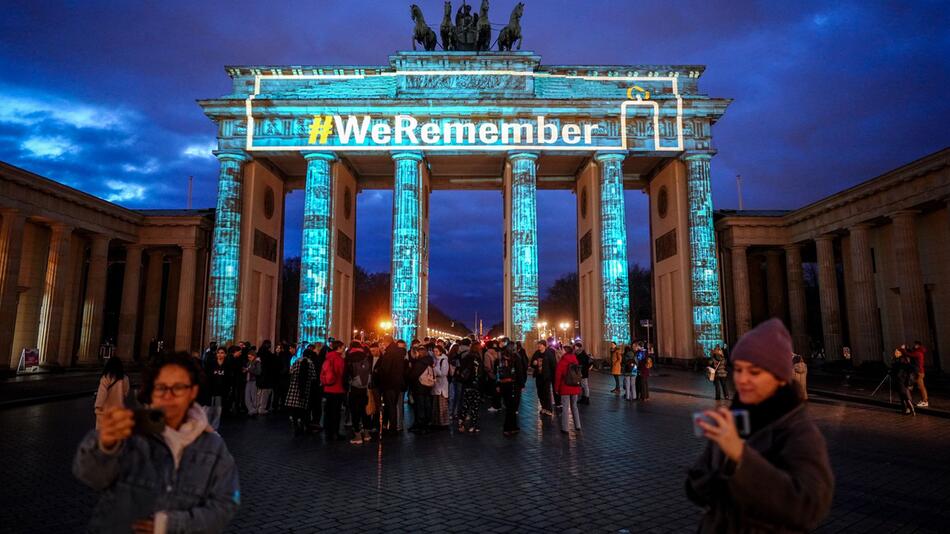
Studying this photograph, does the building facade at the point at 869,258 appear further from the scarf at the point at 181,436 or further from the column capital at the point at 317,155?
the scarf at the point at 181,436

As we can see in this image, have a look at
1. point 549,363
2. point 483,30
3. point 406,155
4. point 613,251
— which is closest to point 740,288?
point 613,251


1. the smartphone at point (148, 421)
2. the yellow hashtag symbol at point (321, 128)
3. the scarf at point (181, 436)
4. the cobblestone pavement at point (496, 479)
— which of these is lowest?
the cobblestone pavement at point (496, 479)

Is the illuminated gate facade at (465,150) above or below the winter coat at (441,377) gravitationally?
above

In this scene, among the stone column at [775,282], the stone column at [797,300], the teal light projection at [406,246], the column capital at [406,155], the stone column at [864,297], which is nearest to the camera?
the stone column at [864,297]

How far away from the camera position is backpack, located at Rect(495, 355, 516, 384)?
11.2 metres

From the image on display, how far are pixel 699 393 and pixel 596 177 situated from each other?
16.7 metres

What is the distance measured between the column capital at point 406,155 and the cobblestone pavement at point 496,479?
20850mm

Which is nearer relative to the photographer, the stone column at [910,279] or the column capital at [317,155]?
the stone column at [910,279]

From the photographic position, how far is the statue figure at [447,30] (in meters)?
33.7

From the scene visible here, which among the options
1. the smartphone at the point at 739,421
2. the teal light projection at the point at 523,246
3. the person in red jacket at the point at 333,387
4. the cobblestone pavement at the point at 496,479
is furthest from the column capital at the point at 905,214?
the smartphone at the point at 739,421

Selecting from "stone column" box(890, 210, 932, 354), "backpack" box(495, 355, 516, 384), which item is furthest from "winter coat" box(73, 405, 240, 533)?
"stone column" box(890, 210, 932, 354)

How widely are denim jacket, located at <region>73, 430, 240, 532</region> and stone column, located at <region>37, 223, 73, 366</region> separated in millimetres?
30952

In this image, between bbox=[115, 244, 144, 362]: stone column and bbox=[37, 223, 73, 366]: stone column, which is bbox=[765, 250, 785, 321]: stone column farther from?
bbox=[37, 223, 73, 366]: stone column

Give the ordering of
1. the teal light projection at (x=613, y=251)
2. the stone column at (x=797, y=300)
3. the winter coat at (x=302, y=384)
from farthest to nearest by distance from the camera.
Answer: the stone column at (x=797, y=300)
the teal light projection at (x=613, y=251)
the winter coat at (x=302, y=384)
